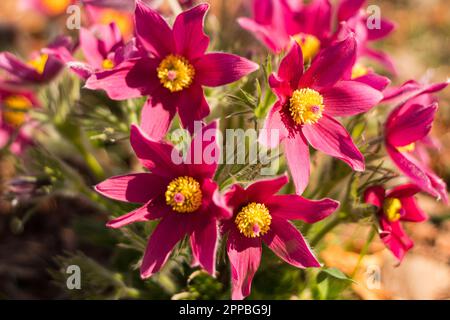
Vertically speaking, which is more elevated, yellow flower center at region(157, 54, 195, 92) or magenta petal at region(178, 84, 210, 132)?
yellow flower center at region(157, 54, 195, 92)

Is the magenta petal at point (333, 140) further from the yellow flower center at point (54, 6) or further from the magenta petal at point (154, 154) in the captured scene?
the yellow flower center at point (54, 6)

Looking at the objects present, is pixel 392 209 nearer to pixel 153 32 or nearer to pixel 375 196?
pixel 375 196

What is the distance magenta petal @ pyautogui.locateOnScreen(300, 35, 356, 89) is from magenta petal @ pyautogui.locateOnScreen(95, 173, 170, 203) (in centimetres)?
38

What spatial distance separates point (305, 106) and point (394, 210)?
1.07ft

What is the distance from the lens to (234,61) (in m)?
1.22

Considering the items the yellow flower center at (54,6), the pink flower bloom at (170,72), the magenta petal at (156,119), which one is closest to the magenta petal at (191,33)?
the pink flower bloom at (170,72)

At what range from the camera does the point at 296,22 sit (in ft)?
5.11

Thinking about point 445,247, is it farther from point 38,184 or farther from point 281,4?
point 38,184

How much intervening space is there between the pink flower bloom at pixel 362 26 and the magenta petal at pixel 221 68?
0.31 m

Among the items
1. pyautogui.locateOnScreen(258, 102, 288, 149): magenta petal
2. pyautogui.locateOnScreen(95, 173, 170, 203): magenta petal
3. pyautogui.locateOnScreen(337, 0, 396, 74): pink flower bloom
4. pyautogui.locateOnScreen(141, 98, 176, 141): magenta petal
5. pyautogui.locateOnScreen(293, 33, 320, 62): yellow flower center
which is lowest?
pyautogui.locateOnScreen(95, 173, 170, 203): magenta petal

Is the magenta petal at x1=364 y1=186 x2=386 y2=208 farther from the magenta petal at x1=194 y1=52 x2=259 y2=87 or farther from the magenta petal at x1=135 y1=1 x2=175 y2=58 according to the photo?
the magenta petal at x1=135 y1=1 x2=175 y2=58

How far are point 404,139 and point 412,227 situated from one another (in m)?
0.89

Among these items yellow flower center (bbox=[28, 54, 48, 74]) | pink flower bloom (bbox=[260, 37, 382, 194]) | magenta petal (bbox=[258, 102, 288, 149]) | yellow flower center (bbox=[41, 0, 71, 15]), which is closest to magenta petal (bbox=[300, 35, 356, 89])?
pink flower bloom (bbox=[260, 37, 382, 194])

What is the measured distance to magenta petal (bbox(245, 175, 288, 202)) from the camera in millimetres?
1104
